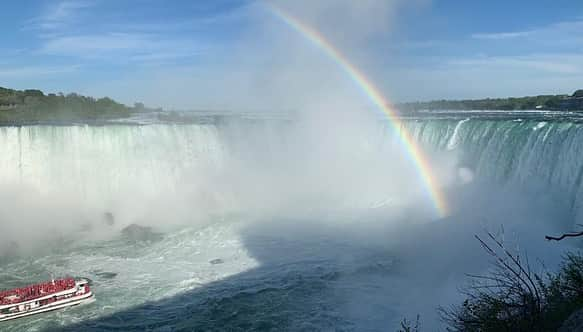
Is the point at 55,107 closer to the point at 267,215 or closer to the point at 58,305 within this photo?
the point at 267,215

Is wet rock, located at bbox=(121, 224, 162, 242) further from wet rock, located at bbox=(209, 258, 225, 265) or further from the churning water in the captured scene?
wet rock, located at bbox=(209, 258, 225, 265)

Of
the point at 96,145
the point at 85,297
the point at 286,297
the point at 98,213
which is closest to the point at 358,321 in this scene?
the point at 286,297

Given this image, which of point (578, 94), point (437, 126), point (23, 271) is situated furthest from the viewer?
point (578, 94)

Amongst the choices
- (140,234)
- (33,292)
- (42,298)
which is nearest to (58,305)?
(42,298)

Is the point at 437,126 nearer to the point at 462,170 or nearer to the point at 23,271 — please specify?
the point at 462,170

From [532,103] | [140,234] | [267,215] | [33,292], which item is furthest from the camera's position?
A: [532,103]

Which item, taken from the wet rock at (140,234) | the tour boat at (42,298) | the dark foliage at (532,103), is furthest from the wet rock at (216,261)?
the dark foliage at (532,103)

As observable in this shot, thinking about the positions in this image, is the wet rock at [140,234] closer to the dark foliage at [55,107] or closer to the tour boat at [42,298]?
the tour boat at [42,298]

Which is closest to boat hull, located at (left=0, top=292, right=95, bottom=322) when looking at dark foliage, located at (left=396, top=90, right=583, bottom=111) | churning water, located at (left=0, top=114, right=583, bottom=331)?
churning water, located at (left=0, top=114, right=583, bottom=331)
